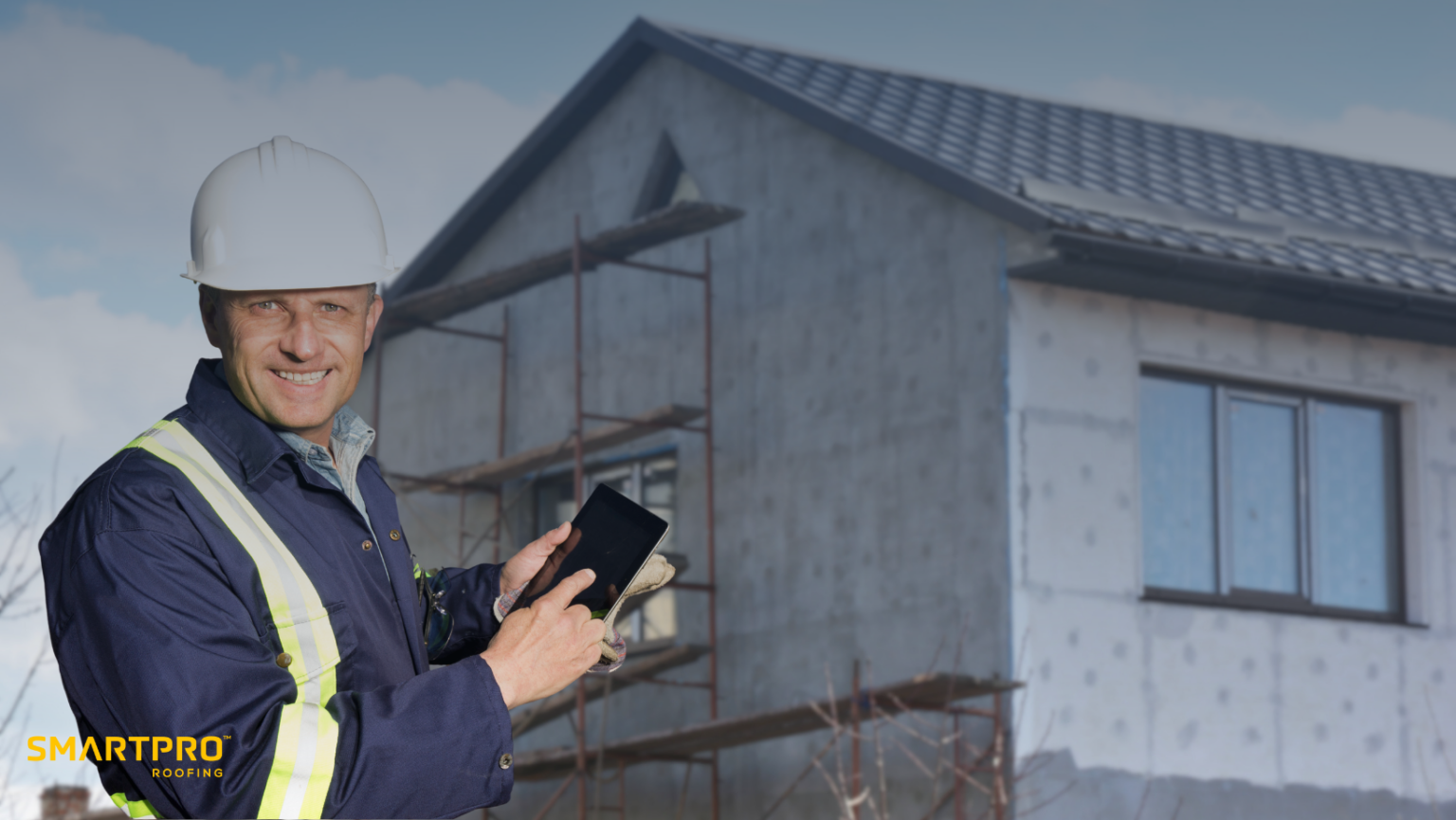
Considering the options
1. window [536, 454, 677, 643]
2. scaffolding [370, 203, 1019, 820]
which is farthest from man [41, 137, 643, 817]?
window [536, 454, 677, 643]

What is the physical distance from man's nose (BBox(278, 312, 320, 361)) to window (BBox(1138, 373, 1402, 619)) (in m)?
8.61

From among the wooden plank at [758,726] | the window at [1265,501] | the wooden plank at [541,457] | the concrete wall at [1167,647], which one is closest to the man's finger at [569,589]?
the wooden plank at [758,726]

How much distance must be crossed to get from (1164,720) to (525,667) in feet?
28.2

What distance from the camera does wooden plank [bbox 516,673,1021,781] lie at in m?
9.74

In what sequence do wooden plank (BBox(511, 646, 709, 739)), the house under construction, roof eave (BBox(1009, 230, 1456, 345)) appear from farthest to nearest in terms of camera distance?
wooden plank (BBox(511, 646, 709, 739)), the house under construction, roof eave (BBox(1009, 230, 1456, 345))

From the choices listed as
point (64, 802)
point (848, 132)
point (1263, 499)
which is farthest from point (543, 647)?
point (64, 802)

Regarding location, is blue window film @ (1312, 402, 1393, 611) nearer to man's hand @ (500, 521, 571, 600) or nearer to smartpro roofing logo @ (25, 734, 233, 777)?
Result: man's hand @ (500, 521, 571, 600)

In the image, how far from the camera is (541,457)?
47.4 ft

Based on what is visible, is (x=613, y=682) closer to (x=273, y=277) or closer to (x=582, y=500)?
(x=582, y=500)

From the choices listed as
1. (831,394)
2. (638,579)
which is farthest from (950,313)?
(638,579)

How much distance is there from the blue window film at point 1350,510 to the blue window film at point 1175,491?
2.69ft

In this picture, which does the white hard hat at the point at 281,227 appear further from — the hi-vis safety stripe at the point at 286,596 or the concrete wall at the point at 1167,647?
the concrete wall at the point at 1167,647

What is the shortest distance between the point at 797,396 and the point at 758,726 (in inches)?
104

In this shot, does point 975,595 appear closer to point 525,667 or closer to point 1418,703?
point 1418,703
